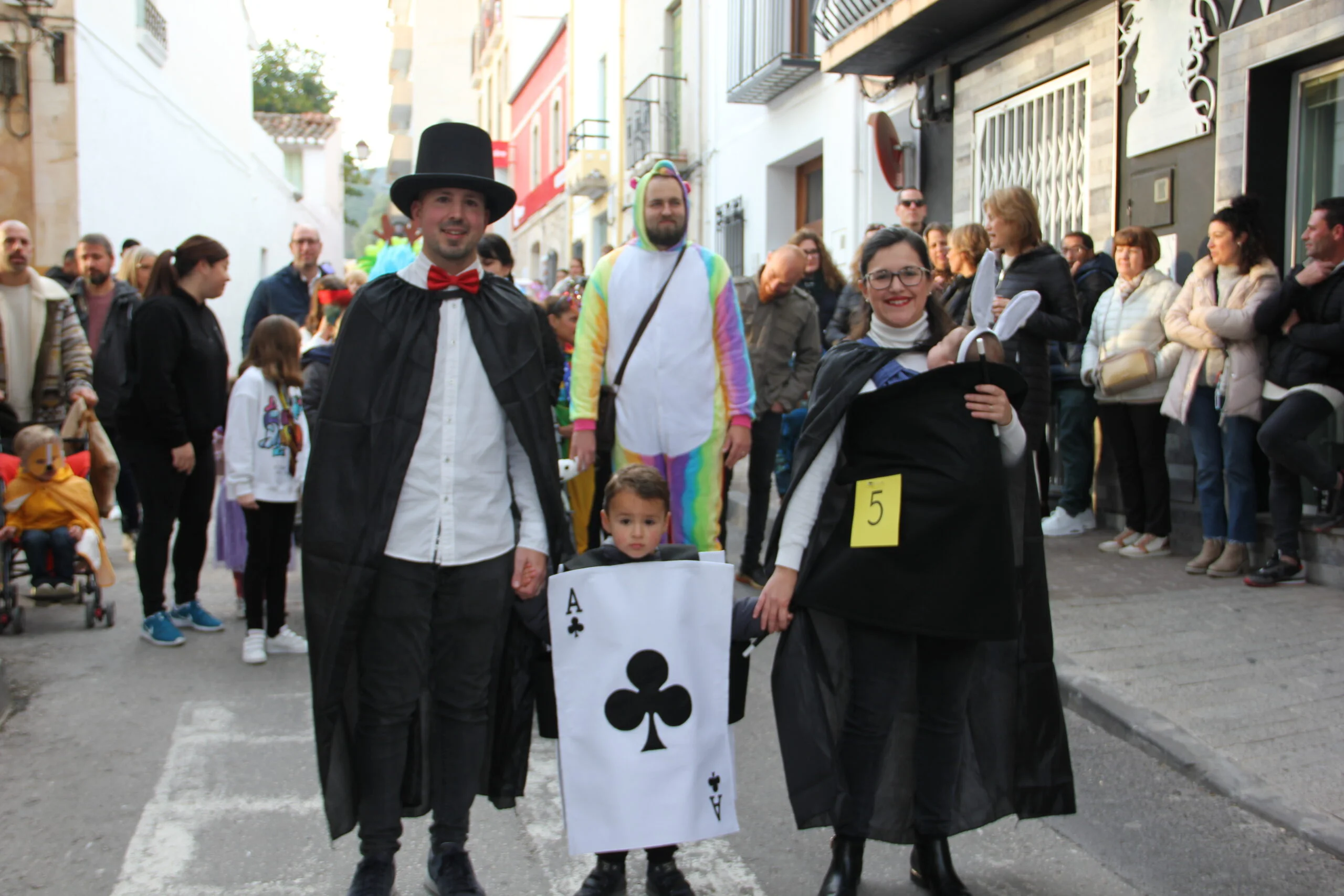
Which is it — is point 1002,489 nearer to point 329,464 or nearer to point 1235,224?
point 329,464

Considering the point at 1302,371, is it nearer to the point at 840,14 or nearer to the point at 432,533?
A: the point at 432,533

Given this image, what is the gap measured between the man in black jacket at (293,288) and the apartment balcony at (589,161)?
14791mm

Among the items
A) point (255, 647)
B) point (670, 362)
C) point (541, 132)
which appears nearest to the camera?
point (670, 362)

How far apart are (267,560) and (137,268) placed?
13.5 feet

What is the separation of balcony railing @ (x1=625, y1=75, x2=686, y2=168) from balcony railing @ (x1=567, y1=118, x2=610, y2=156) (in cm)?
358

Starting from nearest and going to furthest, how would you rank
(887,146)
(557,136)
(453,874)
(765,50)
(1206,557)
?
(453,874) → (1206,557) → (887,146) → (765,50) → (557,136)

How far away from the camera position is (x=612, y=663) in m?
3.23

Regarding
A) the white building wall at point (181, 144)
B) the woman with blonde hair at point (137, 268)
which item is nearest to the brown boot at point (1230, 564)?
the woman with blonde hair at point (137, 268)

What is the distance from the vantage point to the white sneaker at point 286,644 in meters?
6.14

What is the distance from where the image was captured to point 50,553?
22.2ft

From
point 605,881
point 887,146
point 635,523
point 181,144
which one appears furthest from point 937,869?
Result: point 181,144

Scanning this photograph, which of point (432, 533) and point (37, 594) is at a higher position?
point (432, 533)

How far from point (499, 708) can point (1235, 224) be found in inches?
216

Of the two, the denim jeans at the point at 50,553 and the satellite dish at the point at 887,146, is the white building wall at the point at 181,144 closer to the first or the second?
the denim jeans at the point at 50,553
